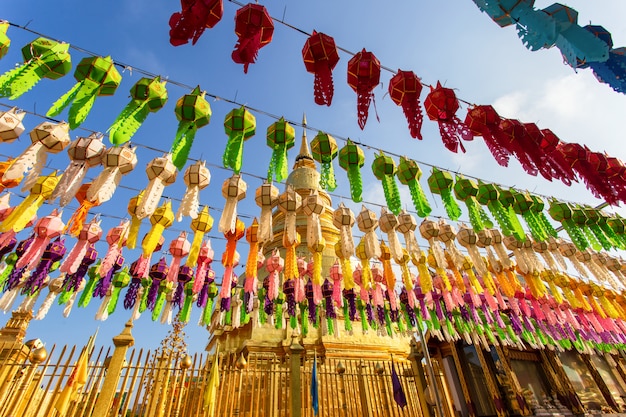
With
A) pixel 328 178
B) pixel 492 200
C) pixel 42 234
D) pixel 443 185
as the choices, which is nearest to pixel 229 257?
pixel 328 178

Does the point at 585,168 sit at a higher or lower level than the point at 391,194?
higher

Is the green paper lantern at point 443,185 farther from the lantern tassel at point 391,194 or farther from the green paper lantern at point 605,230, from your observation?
the green paper lantern at point 605,230

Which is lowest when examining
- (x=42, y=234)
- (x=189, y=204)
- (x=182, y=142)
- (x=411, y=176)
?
(x=189, y=204)

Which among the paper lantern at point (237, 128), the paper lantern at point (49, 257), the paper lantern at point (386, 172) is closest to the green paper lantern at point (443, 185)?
the paper lantern at point (386, 172)

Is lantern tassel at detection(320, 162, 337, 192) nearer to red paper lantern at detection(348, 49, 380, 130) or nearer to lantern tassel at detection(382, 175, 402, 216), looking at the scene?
lantern tassel at detection(382, 175, 402, 216)

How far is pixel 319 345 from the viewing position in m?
→ 13.5

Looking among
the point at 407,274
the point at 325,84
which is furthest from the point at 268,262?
the point at 325,84

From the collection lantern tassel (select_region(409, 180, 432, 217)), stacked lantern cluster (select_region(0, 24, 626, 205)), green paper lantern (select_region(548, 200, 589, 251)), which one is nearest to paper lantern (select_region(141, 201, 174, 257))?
stacked lantern cluster (select_region(0, 24, 626, 205))

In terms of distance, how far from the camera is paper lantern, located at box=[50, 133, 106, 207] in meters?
3.80

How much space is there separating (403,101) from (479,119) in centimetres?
145

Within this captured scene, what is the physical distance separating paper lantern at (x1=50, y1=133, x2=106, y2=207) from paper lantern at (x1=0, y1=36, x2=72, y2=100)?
0.82 m

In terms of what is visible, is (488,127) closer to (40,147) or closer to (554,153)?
(554,153)

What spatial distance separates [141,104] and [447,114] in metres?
4.40

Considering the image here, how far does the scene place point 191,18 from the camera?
3.22 metres
